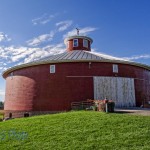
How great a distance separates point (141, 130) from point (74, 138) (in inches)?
114

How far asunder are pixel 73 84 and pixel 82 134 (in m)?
9.82

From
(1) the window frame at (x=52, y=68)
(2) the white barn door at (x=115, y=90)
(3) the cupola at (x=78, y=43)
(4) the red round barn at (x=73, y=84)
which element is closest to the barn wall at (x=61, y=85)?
(4) the red round barn at (x=73, y=84)

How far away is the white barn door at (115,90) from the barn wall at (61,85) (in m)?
0.47

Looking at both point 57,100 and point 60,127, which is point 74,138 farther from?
point 57,100

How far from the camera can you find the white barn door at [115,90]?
1881 centimetres

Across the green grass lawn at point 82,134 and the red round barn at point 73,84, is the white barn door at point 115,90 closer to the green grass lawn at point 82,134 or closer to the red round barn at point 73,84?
the red round barn at point 73,84

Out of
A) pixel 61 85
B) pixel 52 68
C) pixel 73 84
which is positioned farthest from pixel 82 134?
pixel 52 68

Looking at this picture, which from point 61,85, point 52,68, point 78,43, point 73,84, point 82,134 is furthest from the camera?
point 78,43

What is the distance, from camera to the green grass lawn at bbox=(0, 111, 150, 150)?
8086mm

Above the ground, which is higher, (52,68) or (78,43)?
(78,43)

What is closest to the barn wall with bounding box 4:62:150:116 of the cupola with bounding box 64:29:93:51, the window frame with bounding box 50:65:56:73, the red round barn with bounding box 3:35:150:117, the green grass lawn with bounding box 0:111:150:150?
the red round barn with bounding box 3:35:150:117

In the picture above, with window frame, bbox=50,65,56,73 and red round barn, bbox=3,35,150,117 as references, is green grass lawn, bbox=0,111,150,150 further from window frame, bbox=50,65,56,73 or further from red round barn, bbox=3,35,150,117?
window frame, bbox=50,65,56,73

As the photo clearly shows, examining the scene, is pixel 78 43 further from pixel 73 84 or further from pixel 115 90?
pixel 115 90

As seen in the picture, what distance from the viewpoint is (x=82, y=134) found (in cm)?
918
